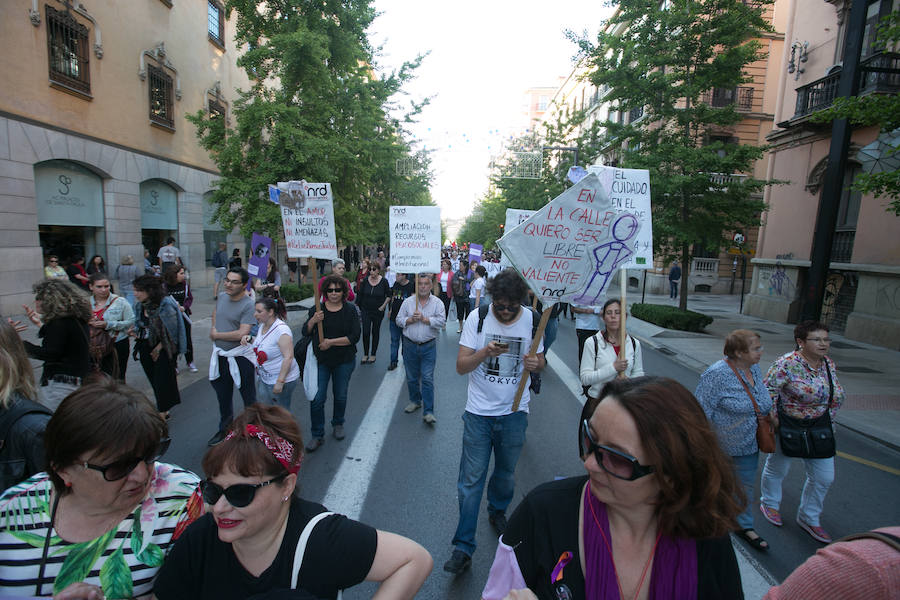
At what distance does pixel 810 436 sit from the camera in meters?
3.80

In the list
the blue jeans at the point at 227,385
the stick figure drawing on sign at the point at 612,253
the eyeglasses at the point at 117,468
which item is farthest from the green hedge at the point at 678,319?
the eyeglasses at the point at 117,468

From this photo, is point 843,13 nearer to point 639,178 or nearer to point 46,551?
point 639,178

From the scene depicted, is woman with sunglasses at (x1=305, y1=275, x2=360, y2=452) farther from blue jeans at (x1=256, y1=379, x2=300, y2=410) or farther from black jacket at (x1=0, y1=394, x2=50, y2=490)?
black jacket at (x1=0, y1=394, x2=50, y2=490)

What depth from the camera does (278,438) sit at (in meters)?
1.70

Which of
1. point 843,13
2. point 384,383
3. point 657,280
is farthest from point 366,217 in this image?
point 657,280

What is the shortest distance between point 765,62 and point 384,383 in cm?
2961

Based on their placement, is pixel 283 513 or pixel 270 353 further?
pixel 270 353

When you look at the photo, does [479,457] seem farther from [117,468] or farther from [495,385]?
[117,468]

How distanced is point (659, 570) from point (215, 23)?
86.0 feet

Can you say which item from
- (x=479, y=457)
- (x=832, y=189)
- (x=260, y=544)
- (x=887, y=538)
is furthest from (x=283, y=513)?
(x=832, y=189)

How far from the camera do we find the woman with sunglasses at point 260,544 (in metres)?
1.57

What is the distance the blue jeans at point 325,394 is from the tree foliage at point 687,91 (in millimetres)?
11085

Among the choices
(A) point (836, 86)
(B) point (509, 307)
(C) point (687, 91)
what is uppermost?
(A) point (836, 86)

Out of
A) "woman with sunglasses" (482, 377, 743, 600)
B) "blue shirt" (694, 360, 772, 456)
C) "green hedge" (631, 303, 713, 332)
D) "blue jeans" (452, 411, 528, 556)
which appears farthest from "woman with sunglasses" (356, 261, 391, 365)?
"green hedge" (631, 303, 713, 332)
